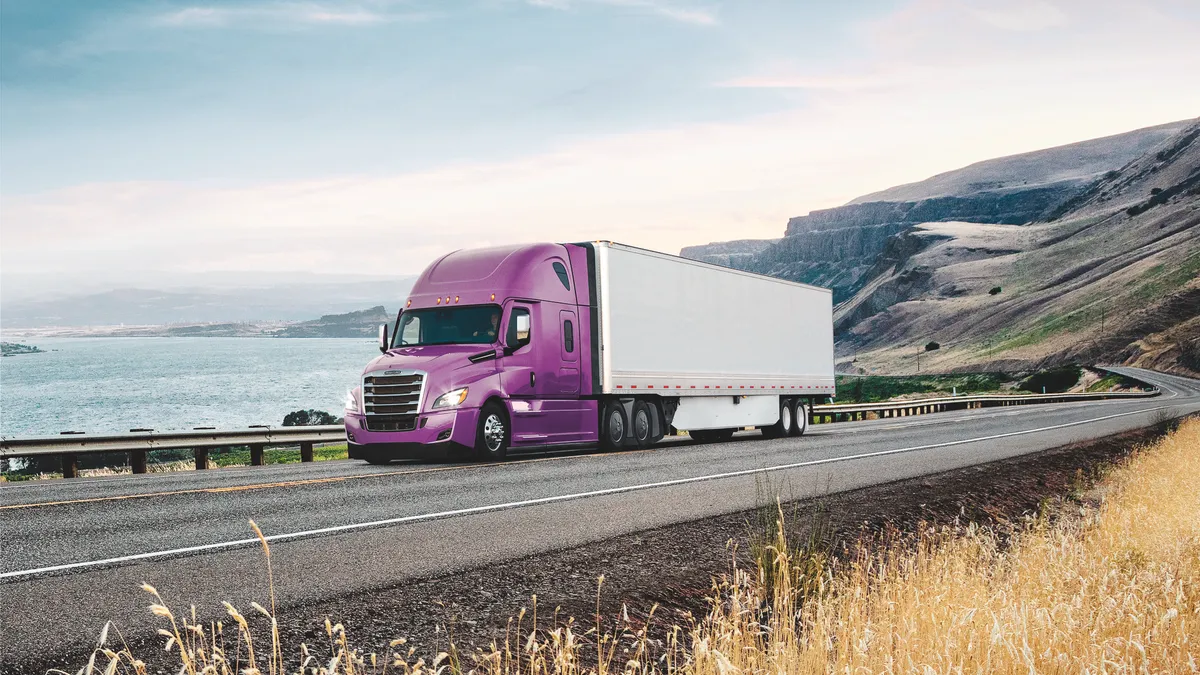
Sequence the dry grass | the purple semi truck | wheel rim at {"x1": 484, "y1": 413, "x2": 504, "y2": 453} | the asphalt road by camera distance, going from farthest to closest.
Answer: wheel rim at {"x1": 484, "y1": 413, "x2": 504, "y2": 453}, the purple semi truck, the asphalt road, the dry grass

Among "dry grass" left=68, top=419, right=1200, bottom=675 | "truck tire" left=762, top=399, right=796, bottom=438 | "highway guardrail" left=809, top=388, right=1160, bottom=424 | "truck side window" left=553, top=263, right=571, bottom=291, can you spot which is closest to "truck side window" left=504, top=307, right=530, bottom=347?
"truck side window" left=553, top=263, right=571, bottom=291

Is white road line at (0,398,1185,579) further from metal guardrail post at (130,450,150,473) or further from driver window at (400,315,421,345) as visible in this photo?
metal guardrail post at (130,450,150,473)

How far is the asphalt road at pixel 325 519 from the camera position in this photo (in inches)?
262

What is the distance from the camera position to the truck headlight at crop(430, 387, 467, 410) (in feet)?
53.3

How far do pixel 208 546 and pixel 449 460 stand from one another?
9661 millimetres

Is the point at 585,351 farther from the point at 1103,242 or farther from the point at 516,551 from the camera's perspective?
the point at 1103,242

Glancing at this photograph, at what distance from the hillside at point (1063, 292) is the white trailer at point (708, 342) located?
272ft

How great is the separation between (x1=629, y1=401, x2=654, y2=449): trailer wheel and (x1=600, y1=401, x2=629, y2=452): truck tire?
1.12 ft

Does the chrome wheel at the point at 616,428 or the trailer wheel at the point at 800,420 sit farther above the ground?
the chrome wheel at the point at 616,428

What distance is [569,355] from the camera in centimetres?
1898

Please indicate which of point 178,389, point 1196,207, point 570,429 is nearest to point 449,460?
point 570,429

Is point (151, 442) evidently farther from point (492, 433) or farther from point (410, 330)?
point (492, 433)

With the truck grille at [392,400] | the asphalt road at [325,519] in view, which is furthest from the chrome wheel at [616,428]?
the truck grille at [392,400]

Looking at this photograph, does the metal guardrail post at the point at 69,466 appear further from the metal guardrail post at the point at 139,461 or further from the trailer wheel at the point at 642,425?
the trailer wheel at the point at 642,425
